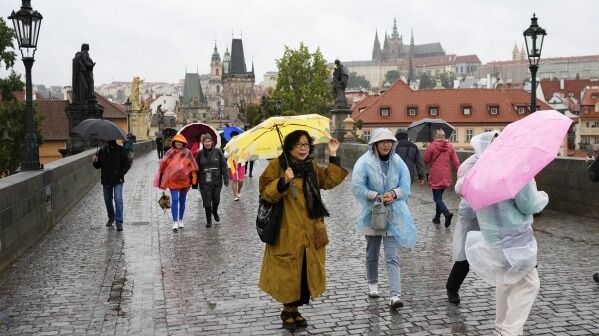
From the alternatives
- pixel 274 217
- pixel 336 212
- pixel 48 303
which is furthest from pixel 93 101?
pixel 274 217

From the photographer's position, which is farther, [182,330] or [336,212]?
[336,212]

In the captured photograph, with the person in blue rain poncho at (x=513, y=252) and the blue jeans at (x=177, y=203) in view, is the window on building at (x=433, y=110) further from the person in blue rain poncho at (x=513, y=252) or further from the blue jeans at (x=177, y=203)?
the person in blue rain poncho at (x=513, y=252)

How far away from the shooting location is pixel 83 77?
21.7 meters

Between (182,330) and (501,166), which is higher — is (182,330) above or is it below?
below

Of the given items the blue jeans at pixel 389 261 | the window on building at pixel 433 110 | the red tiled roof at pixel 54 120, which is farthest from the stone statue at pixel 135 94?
the blue jeans at pixel 389 261

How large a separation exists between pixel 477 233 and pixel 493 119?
69606 millimetres

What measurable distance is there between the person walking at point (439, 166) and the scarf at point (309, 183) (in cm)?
603

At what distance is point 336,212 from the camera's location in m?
13.3

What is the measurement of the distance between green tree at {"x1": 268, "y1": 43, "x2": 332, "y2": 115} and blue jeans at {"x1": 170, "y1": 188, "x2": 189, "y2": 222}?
54.1m

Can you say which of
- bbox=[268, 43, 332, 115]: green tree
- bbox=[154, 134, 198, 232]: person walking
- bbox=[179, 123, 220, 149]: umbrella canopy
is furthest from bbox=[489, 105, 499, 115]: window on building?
bbox=[154, 134, 198, 232]: person walking

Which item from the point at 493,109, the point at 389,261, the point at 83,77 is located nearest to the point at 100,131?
the point at 389,261

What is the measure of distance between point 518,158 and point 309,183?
185 centimetres

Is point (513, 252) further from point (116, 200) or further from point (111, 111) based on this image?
point (111, 111)

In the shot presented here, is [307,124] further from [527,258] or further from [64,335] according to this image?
[64,335]
